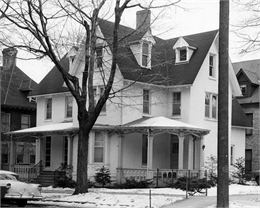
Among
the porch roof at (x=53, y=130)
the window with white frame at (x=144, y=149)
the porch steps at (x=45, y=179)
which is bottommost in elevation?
the porch steps at (x=45, y=179)

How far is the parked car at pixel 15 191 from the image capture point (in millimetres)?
18719

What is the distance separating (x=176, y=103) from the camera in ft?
107

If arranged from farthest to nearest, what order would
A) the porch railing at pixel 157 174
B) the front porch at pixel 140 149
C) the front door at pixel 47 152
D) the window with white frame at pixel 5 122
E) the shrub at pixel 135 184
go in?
the window with white frame at pixel 5 122 < the front door at pixel 47 152 < the front porch at pixel 140 149 < the porch railing at pixel 157 174 < the shrub at pixel 135 184

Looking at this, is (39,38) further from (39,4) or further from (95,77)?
(95,77)

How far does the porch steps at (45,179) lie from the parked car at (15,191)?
38.3 feet

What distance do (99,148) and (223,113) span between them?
714 inches

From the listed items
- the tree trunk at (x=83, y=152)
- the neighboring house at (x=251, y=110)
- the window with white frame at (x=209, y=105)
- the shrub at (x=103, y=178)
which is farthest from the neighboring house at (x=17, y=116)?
the tree trunk at (x=83, y=152)

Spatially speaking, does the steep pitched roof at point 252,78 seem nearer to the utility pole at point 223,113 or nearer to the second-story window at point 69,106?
the second-story window at point 69,106

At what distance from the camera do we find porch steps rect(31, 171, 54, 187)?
3174 cm

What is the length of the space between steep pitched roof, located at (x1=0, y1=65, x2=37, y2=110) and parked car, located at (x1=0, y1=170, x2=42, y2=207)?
23.2 meters

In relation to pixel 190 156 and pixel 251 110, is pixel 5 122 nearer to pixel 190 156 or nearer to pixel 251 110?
pixel 190 156

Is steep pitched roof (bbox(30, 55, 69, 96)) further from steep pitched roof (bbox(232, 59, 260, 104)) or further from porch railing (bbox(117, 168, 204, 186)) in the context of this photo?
steep pitched roof (bbox(232, 59, 260, 104))

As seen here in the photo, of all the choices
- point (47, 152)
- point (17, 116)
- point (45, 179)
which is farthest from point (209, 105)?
point (17, 116)

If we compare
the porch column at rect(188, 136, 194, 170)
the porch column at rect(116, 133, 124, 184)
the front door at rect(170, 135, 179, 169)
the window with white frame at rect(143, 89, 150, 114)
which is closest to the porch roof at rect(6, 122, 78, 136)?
the porch column at rect(116, 133, 124, 184)
